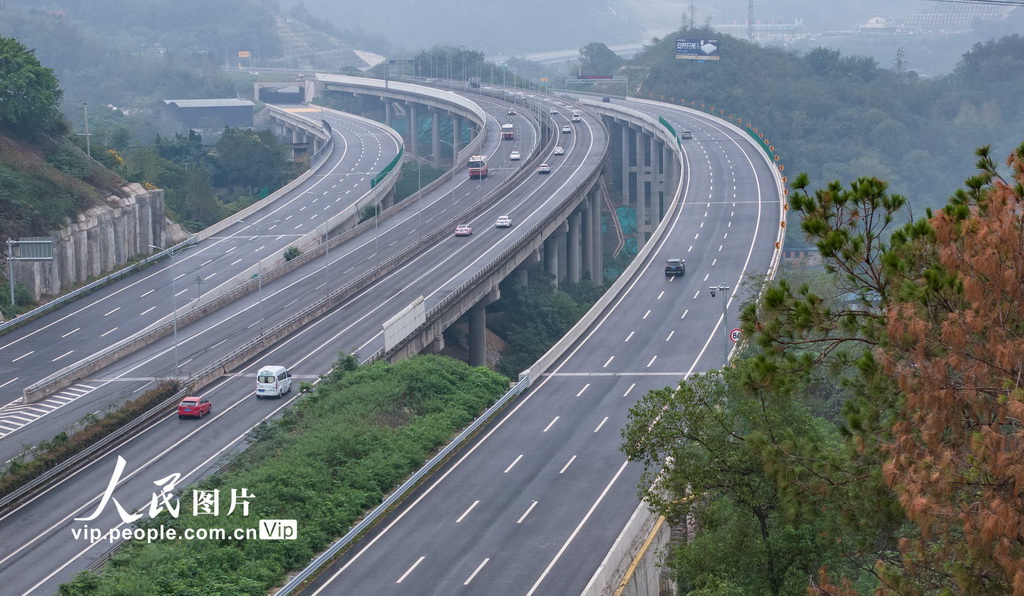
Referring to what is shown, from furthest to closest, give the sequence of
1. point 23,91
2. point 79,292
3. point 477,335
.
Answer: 1. point 23,91
2. point 477,335
3. point 79,292

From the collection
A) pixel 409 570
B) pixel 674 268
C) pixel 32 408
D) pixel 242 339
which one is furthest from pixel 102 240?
pixel 409 570

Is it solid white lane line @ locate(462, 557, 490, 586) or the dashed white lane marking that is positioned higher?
solid white lane line @ locate(462, 557, 490, 586)

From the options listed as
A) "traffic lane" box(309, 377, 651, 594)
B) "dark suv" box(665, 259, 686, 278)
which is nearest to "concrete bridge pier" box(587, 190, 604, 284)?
"dark suv" box(665, 259, 686, 278)

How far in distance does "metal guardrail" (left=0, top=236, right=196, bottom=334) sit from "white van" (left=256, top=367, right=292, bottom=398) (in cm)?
1698

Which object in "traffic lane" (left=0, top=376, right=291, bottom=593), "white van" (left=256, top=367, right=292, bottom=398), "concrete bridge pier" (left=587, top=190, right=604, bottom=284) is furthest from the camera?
"concrete bridge pier" (left=587, top=190, right=604, bottom=284)

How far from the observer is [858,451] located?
81.8 feet

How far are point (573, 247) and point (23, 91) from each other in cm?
5774

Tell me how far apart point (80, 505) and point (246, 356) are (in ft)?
77.4

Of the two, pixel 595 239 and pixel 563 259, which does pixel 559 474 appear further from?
pixel 595 239

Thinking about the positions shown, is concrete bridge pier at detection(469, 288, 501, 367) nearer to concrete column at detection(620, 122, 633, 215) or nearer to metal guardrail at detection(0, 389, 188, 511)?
metal guardrail at detection(0, 389, 188, 511)

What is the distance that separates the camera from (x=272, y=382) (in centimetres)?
7038

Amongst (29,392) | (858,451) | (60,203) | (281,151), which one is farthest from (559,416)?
(281,151)

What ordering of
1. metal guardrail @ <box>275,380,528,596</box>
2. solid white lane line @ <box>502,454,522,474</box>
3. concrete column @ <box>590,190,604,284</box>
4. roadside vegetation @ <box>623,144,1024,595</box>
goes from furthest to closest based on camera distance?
concrete column @ <box>590,190,604,284</box> < solid white lane line @ <box>502,454,522,474</box> < metal guardrail @ <box>275,380,528,596</box> < roadside vegetation @ <box>623,144,1024,595</box>

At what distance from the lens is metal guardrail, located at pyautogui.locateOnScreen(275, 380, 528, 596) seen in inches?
1768
